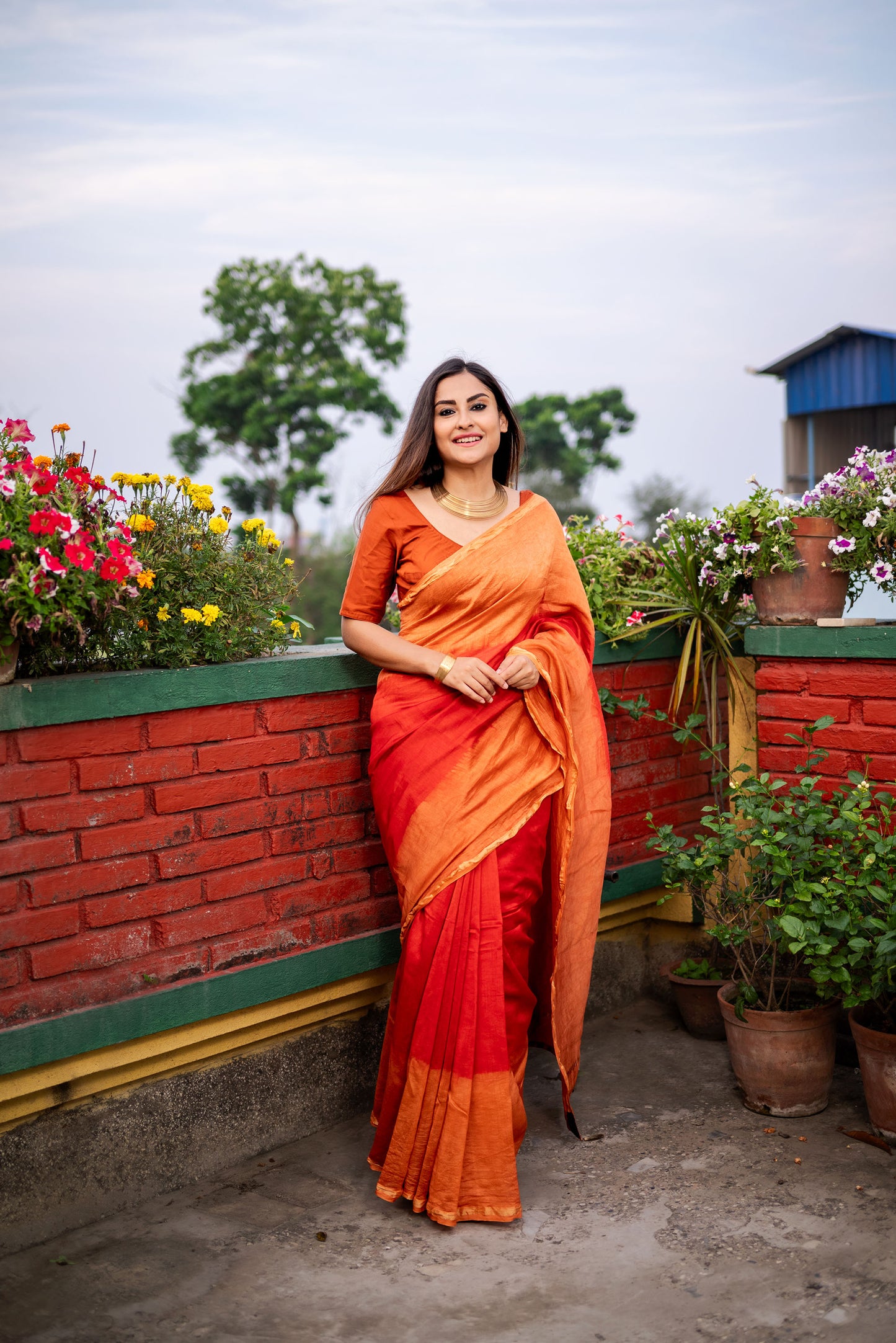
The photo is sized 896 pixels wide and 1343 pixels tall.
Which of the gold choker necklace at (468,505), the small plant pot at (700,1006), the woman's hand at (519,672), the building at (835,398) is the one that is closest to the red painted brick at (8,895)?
the woman's hand at (519,672)

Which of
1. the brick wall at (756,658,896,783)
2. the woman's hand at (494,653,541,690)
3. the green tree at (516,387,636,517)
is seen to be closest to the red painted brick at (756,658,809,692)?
the brick wall at (756,658,896,783)

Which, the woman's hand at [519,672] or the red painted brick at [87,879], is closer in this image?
the red painted brick at [87,879]

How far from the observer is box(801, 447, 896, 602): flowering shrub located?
3.60m

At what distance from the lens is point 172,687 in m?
2.89

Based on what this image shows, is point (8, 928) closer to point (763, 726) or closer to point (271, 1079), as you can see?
point (271, 1079)

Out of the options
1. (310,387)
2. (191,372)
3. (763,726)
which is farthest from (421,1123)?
(191,372)

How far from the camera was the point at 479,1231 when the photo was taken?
284 centimetres

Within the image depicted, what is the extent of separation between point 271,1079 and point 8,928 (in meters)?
0.99

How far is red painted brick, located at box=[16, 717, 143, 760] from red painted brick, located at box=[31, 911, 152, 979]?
44 centimetres

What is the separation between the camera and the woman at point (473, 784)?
288 centimetres

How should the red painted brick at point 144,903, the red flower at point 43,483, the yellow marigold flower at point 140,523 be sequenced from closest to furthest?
the red flower at point 43,483, the red painted brick at point 144,903, the yellow marigold flower at point 140,523

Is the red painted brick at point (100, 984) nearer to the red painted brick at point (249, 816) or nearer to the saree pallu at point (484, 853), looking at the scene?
the red painted brick at point (249, 816)

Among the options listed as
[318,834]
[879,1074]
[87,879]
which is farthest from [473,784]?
[879,1074]

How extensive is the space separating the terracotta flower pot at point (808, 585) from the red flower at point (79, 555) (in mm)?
2227
